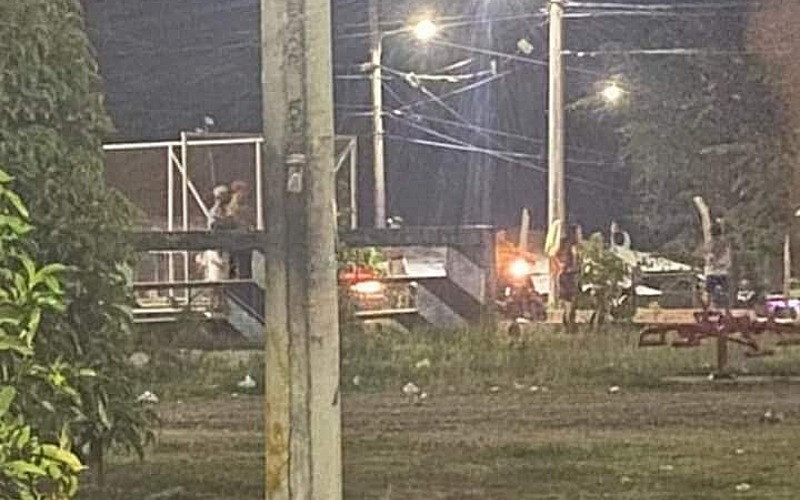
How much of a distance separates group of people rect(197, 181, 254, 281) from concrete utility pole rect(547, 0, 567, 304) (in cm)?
680

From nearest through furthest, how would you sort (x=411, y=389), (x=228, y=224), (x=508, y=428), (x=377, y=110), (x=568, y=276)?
1. (x=508, y=428)
2. (x=411, y=389)
3. (x=228, y=224)
4. (x=568, y=276)
5. (x=377, y=110)

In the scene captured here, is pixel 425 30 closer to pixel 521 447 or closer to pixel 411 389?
pixel 411 389

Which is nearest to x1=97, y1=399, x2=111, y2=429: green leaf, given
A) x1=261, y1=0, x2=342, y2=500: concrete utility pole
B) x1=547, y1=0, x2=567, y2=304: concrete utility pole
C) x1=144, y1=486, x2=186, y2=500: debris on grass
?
x1=261, y1=0, x2=342, y2=500: concrete utility pole

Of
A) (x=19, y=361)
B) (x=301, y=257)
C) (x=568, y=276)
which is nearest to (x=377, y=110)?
(x=568, y=276)

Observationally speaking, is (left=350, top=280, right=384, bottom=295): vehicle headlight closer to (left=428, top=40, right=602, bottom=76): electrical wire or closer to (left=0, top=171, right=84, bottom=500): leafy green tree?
(left=0, top=171, right=84, bottom=500): leafy green tree

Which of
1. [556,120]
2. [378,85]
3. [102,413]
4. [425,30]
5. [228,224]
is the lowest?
[102,413]

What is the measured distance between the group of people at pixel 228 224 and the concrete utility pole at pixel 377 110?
738 centimetres

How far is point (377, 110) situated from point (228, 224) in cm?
927

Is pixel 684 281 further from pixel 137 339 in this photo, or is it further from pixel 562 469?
pixel 137 339

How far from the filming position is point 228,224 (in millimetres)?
11281

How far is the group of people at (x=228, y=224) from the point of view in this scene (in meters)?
10.6

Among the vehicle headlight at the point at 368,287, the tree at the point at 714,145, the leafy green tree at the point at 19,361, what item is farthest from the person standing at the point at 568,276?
the leafy green tree at the point at 19,361

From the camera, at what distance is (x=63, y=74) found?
4629 mm

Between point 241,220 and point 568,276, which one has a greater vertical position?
point 241,220
